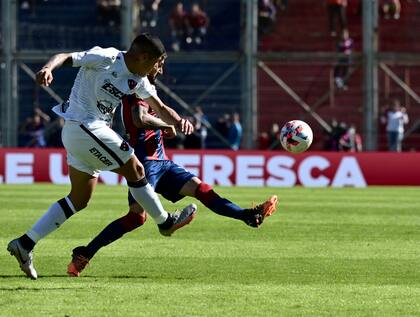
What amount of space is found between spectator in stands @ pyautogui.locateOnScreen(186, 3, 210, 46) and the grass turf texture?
48.2 feet

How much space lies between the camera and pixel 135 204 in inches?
428

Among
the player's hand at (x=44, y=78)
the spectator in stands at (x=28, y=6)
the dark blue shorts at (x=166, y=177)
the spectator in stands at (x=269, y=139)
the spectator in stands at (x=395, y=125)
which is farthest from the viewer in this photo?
the spectator in stands at (x=28, y=6)

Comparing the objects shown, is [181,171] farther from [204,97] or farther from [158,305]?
[204,97]

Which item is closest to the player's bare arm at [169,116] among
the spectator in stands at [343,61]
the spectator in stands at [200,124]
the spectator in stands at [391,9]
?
the spectator in stands at [200,124]

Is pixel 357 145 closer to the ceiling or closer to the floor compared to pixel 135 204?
closer to the floor

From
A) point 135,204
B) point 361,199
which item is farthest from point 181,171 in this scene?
point 361,199

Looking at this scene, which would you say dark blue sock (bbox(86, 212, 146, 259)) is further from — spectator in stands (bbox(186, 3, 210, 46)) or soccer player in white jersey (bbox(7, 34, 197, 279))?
spectator in stands (bbox(186, 3, 210, 46))

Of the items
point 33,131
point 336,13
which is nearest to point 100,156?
point 33,131

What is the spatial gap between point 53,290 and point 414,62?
24.8 metres

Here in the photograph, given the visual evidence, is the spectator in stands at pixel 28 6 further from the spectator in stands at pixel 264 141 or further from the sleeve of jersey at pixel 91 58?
the sleeve of jersey at pixel 91 58

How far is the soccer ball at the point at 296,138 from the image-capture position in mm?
12406

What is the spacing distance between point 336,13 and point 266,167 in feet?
21.4

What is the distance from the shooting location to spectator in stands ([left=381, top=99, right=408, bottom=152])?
3086 centimetres

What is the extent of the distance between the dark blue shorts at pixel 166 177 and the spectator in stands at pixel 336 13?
73.4ft
